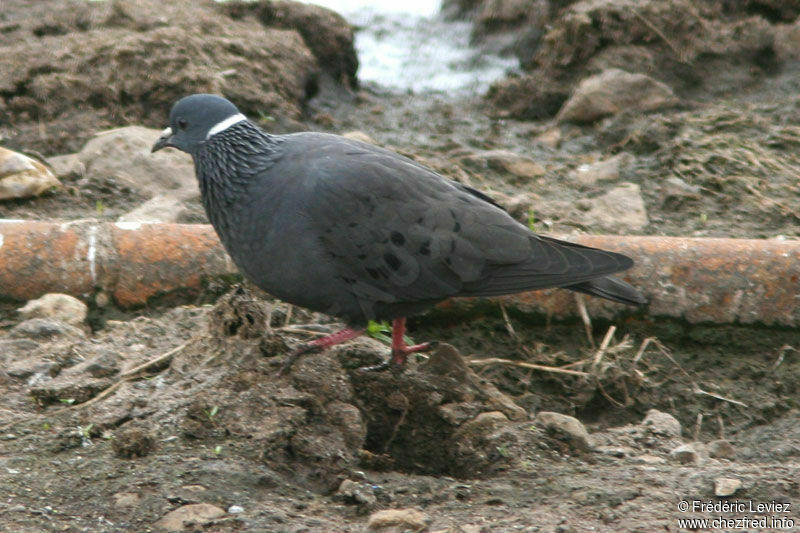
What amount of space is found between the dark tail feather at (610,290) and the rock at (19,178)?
113 inches

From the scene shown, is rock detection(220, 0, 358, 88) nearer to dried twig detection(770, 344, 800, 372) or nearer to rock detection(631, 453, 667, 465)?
dried twig detection(770, 344, 800, 372)

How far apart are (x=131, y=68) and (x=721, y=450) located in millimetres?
4309

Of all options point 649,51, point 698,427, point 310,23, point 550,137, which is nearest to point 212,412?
point 698,427

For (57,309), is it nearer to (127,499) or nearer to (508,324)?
(127,499)

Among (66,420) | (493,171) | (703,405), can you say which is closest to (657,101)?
(493,171)

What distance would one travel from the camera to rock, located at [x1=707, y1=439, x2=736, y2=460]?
3.72m

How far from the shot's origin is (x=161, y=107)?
247 inches

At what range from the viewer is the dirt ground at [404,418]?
10.1ft

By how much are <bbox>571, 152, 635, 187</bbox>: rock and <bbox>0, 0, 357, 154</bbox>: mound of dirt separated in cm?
180

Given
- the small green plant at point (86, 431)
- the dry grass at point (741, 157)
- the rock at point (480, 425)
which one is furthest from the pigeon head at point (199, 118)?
the dry grass at point (741, 157)

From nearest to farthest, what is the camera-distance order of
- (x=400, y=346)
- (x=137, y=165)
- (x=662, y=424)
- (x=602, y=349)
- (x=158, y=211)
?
(x=662, y=424)
(x=400, y=346)
(x=602, y=349)
(x=158, y=211)
(x=137, y=165)

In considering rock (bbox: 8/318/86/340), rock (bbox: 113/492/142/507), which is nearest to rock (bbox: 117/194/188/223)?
rock (bbox: 8/318/86/340)

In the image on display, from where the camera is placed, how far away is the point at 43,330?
13.6 ft

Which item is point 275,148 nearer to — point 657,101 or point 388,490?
point 388,490
